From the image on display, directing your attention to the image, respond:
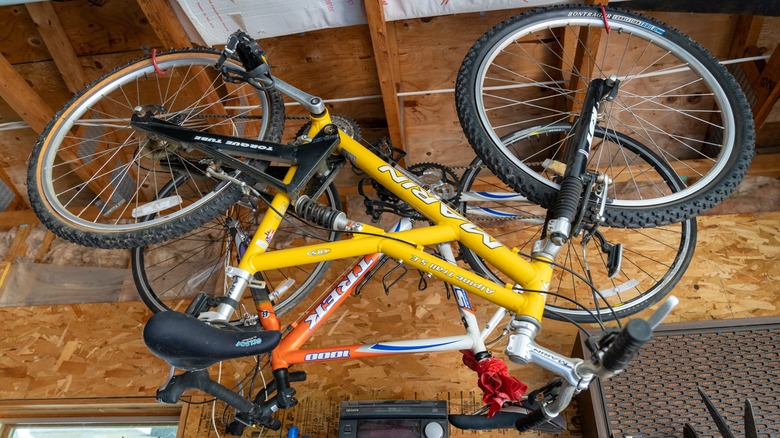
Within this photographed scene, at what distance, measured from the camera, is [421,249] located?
1.65 meters

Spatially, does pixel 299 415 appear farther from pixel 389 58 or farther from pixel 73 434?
pixel 389 58

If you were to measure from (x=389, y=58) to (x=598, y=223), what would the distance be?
959 mm

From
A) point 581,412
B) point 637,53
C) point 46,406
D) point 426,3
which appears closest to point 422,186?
point 426,3

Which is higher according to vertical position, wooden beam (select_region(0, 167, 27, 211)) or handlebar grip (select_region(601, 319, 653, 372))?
wooden beam (select_region(0, 167, 27, 211))

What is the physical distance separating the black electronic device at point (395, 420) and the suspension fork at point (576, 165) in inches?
23.7

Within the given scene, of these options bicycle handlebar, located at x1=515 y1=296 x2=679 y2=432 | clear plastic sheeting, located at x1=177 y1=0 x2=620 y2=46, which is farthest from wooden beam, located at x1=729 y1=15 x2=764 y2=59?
bicycle handlebar, located at x1=515 y1=296 x2=679 y2=432

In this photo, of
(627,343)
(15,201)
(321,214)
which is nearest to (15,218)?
(15,201)

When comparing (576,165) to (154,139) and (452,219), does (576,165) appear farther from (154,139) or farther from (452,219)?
(154,139)

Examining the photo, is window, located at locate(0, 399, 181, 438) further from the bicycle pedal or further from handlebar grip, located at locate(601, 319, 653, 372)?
handlebar grip, located at locate(601, 319, 653, 372)

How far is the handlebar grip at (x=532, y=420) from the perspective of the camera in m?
1.48

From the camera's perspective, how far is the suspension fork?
1484 mm

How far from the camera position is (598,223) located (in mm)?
1554

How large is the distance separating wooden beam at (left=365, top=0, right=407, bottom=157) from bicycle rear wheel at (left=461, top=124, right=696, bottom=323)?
15.5 inches

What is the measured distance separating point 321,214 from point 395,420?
61 centimetres
